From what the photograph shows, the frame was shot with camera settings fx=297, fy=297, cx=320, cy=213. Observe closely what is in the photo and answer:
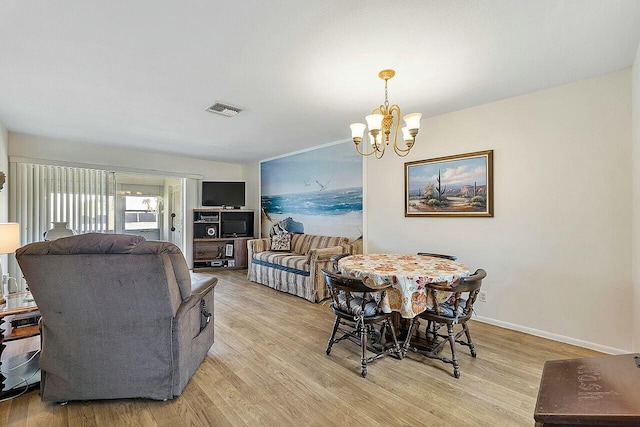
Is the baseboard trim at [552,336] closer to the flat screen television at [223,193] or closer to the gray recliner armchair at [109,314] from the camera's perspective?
the gray recliner armchair at [109,314]

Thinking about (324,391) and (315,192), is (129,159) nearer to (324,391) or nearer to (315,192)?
(315,192)

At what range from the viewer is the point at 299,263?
4297 millimetres

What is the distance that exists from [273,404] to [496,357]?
1.84 metres

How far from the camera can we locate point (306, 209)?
545cm

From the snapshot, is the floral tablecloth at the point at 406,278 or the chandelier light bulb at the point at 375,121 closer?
the floral tablecloth at the point at 406,278

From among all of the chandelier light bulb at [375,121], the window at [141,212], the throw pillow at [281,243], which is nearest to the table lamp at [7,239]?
the chandelier light bulb at [375,121]

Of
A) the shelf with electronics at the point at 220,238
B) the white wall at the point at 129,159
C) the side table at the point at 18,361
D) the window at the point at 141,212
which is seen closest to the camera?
the side table at the point at 18,361

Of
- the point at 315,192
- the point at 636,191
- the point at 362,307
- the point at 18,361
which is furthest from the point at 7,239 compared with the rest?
the point at 636,191

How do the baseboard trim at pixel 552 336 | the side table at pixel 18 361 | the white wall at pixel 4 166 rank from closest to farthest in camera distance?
the side table at pixel 18 361
the baseboard trim at pixel 552 336
the white wall at pixel 4 166

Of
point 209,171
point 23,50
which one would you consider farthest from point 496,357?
point 209,171

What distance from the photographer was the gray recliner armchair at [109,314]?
166 centimetres

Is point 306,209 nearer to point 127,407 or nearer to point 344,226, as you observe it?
point 344,226

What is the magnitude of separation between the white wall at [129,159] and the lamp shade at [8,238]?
8.69 ft

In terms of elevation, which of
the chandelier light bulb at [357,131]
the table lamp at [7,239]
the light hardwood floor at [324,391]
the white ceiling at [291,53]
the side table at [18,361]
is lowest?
the light hardwood floor at [324,391]
